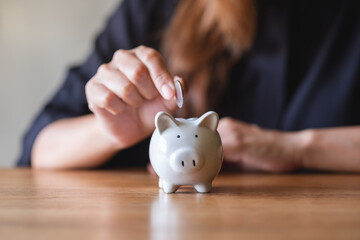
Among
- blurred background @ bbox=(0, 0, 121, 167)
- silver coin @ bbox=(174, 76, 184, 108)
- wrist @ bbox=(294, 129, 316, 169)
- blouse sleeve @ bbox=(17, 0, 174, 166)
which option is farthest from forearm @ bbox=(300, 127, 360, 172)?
blurred background @ bbox=(0, 0, 121, 167)

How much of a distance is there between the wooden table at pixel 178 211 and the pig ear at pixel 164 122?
0.11 m

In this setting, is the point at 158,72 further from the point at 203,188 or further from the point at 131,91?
the point at 203,188

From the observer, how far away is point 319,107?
1.32 metres

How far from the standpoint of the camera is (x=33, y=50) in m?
2.03

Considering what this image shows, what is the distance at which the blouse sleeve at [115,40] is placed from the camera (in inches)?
53.6

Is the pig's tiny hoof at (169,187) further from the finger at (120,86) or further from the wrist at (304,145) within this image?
the wrist at (304,145)

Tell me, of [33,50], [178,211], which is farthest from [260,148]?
[33,50]

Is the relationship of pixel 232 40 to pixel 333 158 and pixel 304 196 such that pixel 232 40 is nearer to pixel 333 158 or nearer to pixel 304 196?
pixel 333 158

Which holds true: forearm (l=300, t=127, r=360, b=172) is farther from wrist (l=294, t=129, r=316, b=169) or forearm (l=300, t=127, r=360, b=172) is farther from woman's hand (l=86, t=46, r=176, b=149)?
woman's hand (l=86, t=46, r=176, b=149)

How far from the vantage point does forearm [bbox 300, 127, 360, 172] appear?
1086 mm

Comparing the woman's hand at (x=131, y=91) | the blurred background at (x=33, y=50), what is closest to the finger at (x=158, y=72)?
the woman's hand at (x=131, y=91)

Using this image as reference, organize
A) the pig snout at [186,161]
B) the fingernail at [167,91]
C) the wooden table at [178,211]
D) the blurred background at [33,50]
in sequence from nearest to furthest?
the wooden table at [178,211] < the pig snout at [186,161] < the fingernail at [167,91] < the blurred background at [33,50]

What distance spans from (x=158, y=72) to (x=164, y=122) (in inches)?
5.8

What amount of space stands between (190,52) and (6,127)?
1214 mm
